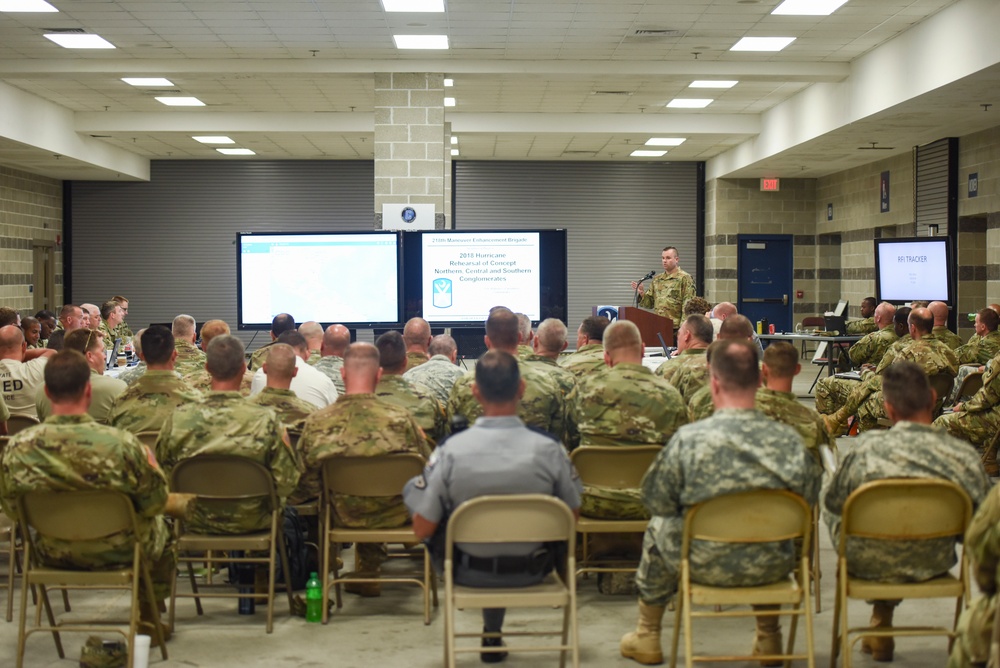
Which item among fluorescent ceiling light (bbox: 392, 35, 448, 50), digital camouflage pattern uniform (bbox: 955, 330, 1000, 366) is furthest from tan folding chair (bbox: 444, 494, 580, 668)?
fluorescent ceiling light (bbox: 392, 35, 448, 50)

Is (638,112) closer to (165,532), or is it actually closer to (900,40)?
(900,40)

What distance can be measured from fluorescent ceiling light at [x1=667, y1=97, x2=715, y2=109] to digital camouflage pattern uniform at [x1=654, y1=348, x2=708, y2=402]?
832 cm

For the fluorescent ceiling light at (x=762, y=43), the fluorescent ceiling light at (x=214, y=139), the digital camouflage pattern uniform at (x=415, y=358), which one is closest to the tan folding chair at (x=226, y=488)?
A: the digital camouflage pattern uniform at (x=415, y=358)

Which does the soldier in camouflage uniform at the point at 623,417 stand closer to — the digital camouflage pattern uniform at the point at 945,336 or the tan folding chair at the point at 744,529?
the tan folding chair at the point at 744,529

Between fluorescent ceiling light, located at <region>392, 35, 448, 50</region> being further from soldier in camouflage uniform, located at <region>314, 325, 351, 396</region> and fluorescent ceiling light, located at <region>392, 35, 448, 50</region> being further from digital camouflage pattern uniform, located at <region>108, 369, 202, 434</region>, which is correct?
digital camouflage pattern uniform, located at <region>108, 369, 202, 434</region>

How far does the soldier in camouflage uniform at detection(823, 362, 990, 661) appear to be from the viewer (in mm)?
3326

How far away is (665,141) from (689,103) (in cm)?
262

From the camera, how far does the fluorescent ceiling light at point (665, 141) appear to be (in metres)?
16.2

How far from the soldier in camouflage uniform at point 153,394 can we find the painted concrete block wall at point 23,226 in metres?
12.9

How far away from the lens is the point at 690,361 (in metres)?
5.67

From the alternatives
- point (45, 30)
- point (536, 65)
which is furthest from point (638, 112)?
point (45, 30)

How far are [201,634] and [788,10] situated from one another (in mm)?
7174

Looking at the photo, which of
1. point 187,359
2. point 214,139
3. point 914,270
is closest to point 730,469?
Answer: point 187,359

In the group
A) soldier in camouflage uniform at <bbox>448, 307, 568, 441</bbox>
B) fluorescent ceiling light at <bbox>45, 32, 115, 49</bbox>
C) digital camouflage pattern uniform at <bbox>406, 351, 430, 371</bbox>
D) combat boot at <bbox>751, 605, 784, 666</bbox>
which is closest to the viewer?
combat boot at <bbox>751, 605, 784, 666</bbox>
